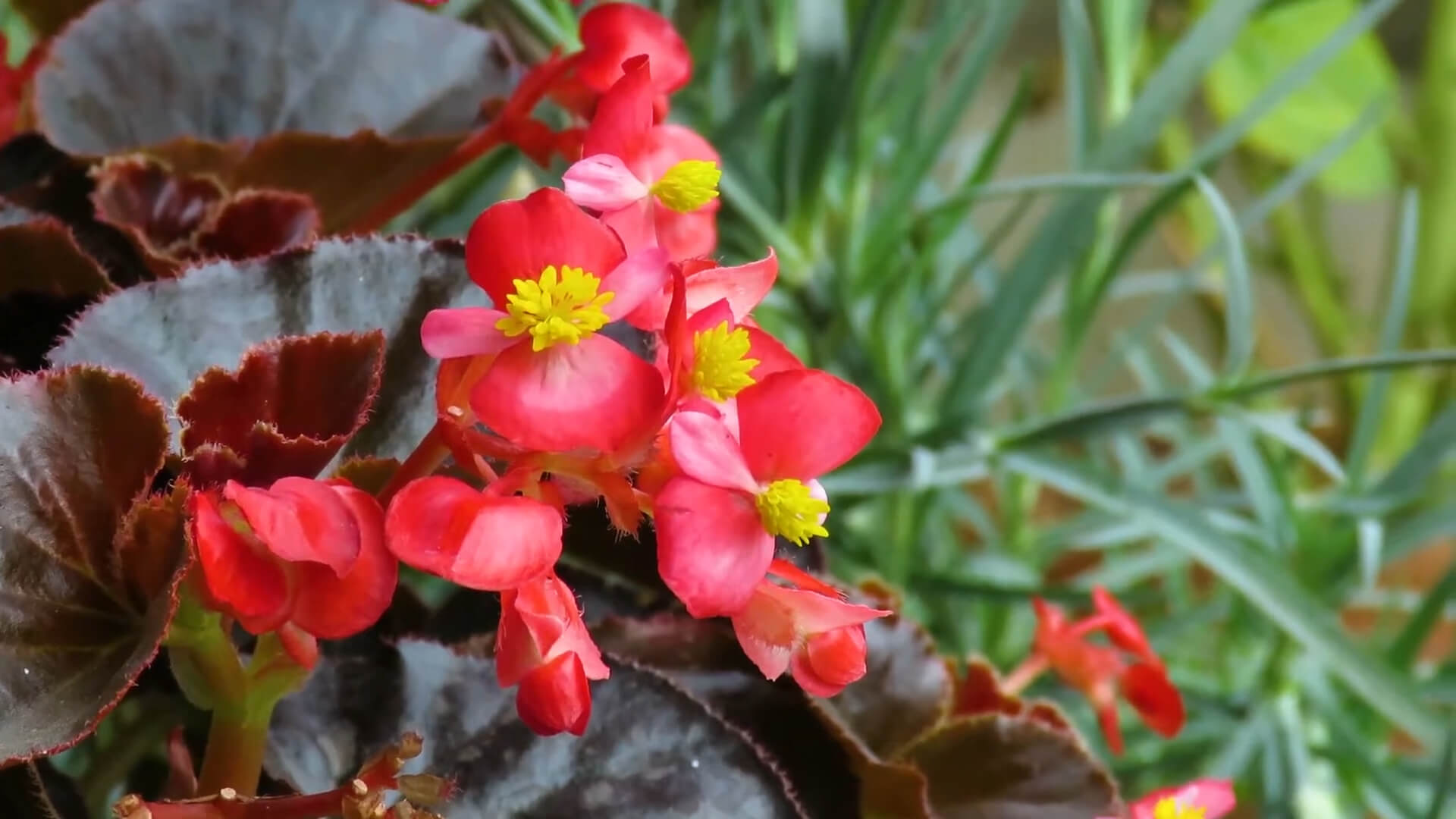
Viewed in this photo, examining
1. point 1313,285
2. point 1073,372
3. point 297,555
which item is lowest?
point 1313,285

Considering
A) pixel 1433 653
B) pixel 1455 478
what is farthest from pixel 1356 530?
pixel 1433 653

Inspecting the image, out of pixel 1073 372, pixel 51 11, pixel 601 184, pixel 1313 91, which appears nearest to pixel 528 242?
pixel 601 184

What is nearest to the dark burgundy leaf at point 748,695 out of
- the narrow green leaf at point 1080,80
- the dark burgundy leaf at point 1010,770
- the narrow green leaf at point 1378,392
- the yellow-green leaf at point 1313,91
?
the dark burgundy leaf at point 1010,770

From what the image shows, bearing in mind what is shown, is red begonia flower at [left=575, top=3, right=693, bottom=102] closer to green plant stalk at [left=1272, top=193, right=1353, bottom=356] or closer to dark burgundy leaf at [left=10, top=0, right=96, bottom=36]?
dark burgundy leaf at [left=10, top=0, right=96, bottom=36]

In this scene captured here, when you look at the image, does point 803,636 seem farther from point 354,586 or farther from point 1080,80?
point 1080,80

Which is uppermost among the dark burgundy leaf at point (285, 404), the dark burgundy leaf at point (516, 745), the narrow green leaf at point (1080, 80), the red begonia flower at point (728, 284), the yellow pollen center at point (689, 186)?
the yellow pollen center at point (689, 186)

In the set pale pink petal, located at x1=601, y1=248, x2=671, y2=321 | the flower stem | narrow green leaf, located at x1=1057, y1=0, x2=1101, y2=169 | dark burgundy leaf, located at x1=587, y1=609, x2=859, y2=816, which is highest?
pale pink petal, located at x1=601, y1=248, x2=671, y2=321

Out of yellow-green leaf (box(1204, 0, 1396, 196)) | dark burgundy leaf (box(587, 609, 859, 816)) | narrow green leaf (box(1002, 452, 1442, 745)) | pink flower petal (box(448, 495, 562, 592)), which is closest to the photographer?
pink flower petal (box(448, 495, 562, 592))

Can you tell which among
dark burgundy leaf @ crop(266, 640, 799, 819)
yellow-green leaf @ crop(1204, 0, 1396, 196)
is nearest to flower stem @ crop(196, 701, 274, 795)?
dark burgundy leaf @ crop(266, 640, 799, 819)

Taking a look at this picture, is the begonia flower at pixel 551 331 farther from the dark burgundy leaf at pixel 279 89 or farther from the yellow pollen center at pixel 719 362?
the dark burgundy leaf at pixel 279 89
